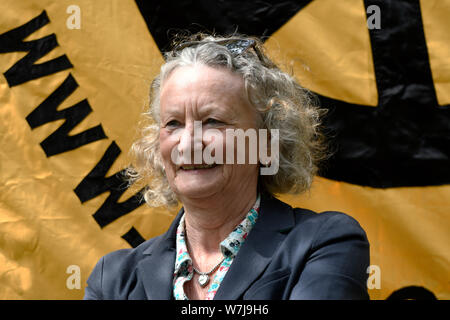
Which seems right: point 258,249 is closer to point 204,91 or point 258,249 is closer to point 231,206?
point 231,206

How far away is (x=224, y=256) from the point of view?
1.54m

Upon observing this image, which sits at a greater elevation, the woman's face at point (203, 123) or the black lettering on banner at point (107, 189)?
the woman's face at point (203, 123)

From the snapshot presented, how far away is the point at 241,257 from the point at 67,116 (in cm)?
121

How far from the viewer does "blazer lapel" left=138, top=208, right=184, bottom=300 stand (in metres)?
1.50

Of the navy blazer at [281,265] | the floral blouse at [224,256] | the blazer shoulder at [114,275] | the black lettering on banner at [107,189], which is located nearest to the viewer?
the navy blazer at [281,265]

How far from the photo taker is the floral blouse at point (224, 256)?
58.7 inches

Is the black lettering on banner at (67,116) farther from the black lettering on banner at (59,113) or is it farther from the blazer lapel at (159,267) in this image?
the blazer lapel at (159,267)

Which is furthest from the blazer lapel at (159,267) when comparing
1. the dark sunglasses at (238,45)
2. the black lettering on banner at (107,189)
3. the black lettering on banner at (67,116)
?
the black lettering on banner at (67,116)

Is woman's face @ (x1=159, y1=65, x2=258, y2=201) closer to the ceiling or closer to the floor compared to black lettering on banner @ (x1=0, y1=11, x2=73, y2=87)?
closer to the floor

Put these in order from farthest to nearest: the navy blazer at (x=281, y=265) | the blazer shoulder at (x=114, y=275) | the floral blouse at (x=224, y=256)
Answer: the blazer shoulder at (x=114, y=275) < the floral blouse at (x=224, y=256) < the navy blazer at (x=281, y=265)

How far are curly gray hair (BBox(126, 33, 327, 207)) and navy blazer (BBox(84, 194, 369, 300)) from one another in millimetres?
149

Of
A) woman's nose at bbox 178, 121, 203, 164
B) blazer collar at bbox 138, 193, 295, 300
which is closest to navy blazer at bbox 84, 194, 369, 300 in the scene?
blazer collar at bbox 138, 193, 295, 300

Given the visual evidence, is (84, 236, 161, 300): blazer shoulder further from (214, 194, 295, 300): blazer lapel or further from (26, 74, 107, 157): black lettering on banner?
(26, 74, 107, 157): black lettering on banner

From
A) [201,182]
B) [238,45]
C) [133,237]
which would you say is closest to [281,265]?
[201,182]
